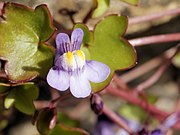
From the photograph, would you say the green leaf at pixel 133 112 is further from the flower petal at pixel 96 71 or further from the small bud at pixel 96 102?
the flower petal at pixel 96 71

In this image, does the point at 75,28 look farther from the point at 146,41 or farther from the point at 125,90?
the point at 125,90

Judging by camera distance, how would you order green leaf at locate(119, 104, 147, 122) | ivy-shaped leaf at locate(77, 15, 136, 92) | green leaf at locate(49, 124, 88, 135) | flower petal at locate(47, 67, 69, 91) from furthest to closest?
green leaf at locate(119, 104, 147, 122), green leaf at locate(49, 124, 88, 135), ivy-shaped leaf at locate(77, 15, 136, 92), flower petal at locate(47, 67, 69, 91)

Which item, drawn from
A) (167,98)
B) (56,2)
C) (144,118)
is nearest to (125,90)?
(144,118)

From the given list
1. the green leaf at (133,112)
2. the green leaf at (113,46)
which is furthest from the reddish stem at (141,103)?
the green leaf at (113,46)

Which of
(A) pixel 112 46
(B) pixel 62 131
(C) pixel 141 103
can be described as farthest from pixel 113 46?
(C) pixel 141 103

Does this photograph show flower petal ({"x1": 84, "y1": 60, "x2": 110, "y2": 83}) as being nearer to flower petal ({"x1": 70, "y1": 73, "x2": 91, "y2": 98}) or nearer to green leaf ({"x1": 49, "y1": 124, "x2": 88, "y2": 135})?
flower petal ({"x1": 70, "y1": 73, "x2": 91, "y2": 98})

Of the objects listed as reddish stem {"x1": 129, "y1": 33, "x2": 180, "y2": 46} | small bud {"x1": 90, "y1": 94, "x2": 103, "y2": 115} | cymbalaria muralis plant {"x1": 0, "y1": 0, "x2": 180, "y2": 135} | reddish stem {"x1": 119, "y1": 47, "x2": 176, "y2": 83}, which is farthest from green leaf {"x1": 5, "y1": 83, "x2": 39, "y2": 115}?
reddish stem {"x1": 119, "y1": 47, "x2": 176, "y2": 83}
